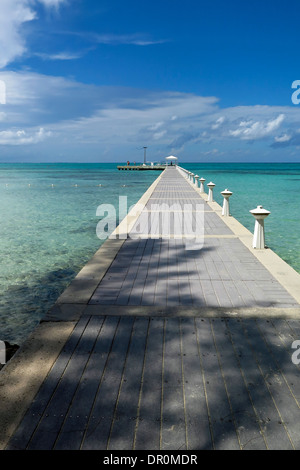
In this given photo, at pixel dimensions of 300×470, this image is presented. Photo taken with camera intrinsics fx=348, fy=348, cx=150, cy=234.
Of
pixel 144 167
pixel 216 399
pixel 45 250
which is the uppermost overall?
pixel 144 167

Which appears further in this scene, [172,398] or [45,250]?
[45,250]

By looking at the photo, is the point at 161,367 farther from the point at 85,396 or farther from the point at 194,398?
the point at 85,396

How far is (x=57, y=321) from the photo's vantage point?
14.7 ft

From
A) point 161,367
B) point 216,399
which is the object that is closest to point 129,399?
point 161,367

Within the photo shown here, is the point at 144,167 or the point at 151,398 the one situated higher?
the point at 144,167

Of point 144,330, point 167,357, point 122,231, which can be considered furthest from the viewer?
point 122,231

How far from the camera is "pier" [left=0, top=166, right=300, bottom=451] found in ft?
8.71

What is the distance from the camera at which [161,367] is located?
347 cm

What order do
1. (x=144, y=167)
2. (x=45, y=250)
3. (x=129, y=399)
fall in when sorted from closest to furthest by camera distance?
1. (x=129, y=399)
2. (x=45, y=250)
3. (x=144, y=167)

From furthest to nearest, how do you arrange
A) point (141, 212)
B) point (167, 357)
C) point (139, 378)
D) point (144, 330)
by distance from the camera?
point (141, 212), point (144, 330), point (167, 357), point (139, 378)

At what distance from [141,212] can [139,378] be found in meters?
11.3

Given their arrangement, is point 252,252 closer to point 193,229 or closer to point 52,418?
point 193,229

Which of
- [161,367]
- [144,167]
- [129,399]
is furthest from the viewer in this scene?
[144,167]
